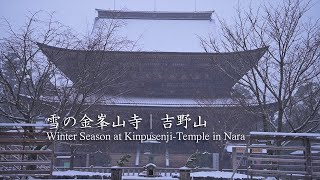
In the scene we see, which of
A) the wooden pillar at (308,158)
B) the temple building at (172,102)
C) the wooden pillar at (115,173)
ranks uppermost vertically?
the temple building at (172,102)

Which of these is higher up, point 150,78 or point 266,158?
point 150,78

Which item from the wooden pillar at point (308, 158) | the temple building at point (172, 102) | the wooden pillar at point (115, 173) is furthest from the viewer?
the temple building at point (172, 102)

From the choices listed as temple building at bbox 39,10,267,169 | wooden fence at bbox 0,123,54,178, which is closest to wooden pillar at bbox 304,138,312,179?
wooden fence at bbox 0,123,54,178

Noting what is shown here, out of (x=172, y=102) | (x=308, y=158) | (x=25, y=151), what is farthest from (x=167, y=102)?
(x=308, y=158)

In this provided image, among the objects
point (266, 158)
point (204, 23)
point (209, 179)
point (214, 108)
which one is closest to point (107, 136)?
point (209, 179)

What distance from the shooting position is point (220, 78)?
2122cm

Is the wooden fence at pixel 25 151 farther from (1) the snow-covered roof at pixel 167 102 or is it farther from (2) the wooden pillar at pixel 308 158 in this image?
(1) the snow-covered roof at pixel 167 102

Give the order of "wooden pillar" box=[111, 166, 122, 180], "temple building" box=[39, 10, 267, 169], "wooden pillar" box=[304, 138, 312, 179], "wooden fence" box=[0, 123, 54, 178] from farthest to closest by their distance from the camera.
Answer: "temple building" box=[39, 10, 267, 169]
"wooden pillar" box=[111, 166, 122, 180]
"wooden fence" box=[0, 123, 54, 178]
"wooden pillar" box=[304, 138, 312, 179]

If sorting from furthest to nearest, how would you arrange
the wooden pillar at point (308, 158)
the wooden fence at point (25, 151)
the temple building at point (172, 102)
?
the temple building at point (172, 102) < the wooden fence at point (25, 151) < the wooden pillar at point (308, 158)

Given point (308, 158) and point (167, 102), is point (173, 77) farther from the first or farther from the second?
point (308, 158)

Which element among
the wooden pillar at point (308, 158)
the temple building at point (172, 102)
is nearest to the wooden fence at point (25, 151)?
the wooden pillar at point (308, 158)

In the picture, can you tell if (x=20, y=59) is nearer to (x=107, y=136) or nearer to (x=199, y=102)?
(x=107, y=136)

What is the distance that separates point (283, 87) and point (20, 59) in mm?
8719

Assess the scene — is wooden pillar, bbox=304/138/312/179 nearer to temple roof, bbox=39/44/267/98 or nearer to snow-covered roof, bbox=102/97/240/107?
snow-covered roof, bbox=102/97/240/107
